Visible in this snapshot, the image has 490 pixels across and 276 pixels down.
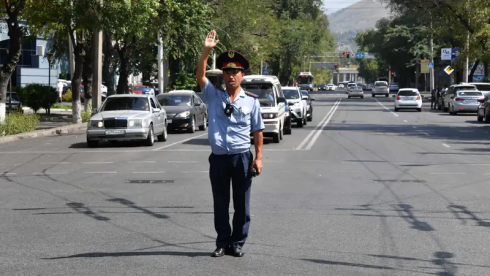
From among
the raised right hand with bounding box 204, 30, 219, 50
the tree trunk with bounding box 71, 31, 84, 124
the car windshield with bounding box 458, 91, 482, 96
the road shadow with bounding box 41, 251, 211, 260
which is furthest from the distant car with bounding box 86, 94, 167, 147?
the car windshield with bounding box 458, 91, 482, 96

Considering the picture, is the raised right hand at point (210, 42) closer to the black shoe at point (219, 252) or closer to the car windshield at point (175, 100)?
the black shoe at point (219, 252)

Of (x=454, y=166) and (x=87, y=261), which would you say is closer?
(x=87, y=261)

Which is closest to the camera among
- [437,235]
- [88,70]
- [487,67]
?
[437,235]

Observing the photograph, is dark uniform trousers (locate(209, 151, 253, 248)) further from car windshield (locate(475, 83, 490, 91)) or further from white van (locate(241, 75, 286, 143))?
car windshield (locate(475, 83, 490, 91))

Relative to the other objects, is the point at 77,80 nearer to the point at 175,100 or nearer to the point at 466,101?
the point at 175,100

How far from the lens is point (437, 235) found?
937cm

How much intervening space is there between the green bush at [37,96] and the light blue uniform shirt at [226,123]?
115ft

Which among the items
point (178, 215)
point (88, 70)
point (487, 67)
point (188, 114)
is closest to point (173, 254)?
point (178, 215)

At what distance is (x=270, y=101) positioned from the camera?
2581cm

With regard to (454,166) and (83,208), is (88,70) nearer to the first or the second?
(454,166)

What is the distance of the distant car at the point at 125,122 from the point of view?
24000 millimetres

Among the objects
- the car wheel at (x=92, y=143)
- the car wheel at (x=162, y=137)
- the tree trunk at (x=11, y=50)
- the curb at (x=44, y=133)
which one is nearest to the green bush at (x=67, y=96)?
the curb at (x=44, y=133)

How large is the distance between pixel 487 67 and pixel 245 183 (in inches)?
2256

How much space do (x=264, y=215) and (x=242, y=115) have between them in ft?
10.4
